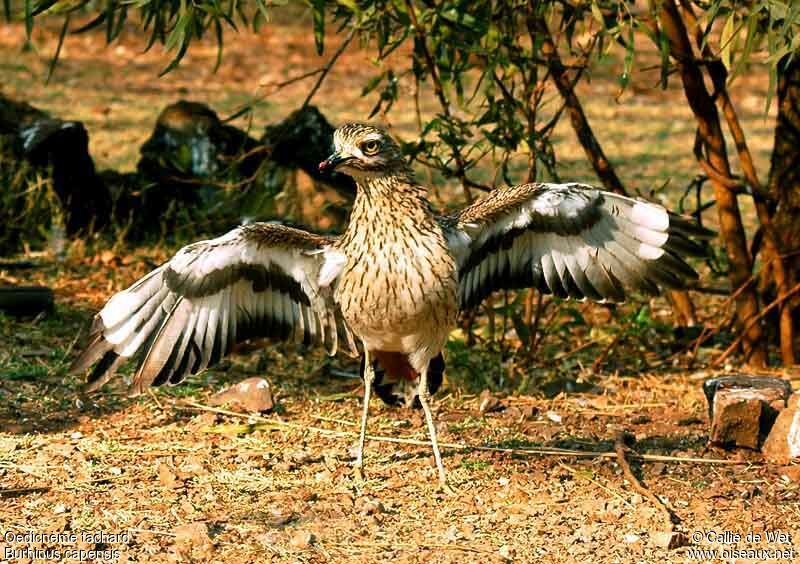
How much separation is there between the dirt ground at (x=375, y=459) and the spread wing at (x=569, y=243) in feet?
2.14

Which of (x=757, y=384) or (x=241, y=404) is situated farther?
(x=241, y=404)

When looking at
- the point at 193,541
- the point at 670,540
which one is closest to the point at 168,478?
the point at 193,541

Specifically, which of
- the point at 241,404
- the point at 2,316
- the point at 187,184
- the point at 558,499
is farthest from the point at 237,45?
the point at 558,499

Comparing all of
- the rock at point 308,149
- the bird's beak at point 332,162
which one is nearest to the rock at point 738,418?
the bird's beak at point 332,162

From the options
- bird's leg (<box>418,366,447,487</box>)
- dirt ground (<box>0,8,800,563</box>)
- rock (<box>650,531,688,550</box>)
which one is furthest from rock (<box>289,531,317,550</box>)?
rock (<box>650,531,688,550</box>)

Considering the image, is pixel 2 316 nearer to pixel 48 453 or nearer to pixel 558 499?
pixel 48 453

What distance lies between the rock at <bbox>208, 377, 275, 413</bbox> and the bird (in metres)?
0.45

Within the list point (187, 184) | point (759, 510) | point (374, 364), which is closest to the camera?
point (759, 510)

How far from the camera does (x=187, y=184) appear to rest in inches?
311

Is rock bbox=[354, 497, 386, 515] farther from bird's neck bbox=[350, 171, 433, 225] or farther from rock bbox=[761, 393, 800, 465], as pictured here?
rock bbox=[761, 393, 800, 465]

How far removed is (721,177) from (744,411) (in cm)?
141

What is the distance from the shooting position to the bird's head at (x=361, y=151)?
4.73 meters

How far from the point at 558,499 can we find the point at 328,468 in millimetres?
888

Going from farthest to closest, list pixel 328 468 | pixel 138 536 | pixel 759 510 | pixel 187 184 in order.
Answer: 1. pixel 187 184
2. pixel 328 468
3. pixel 759 510
4. pixel 138 536
